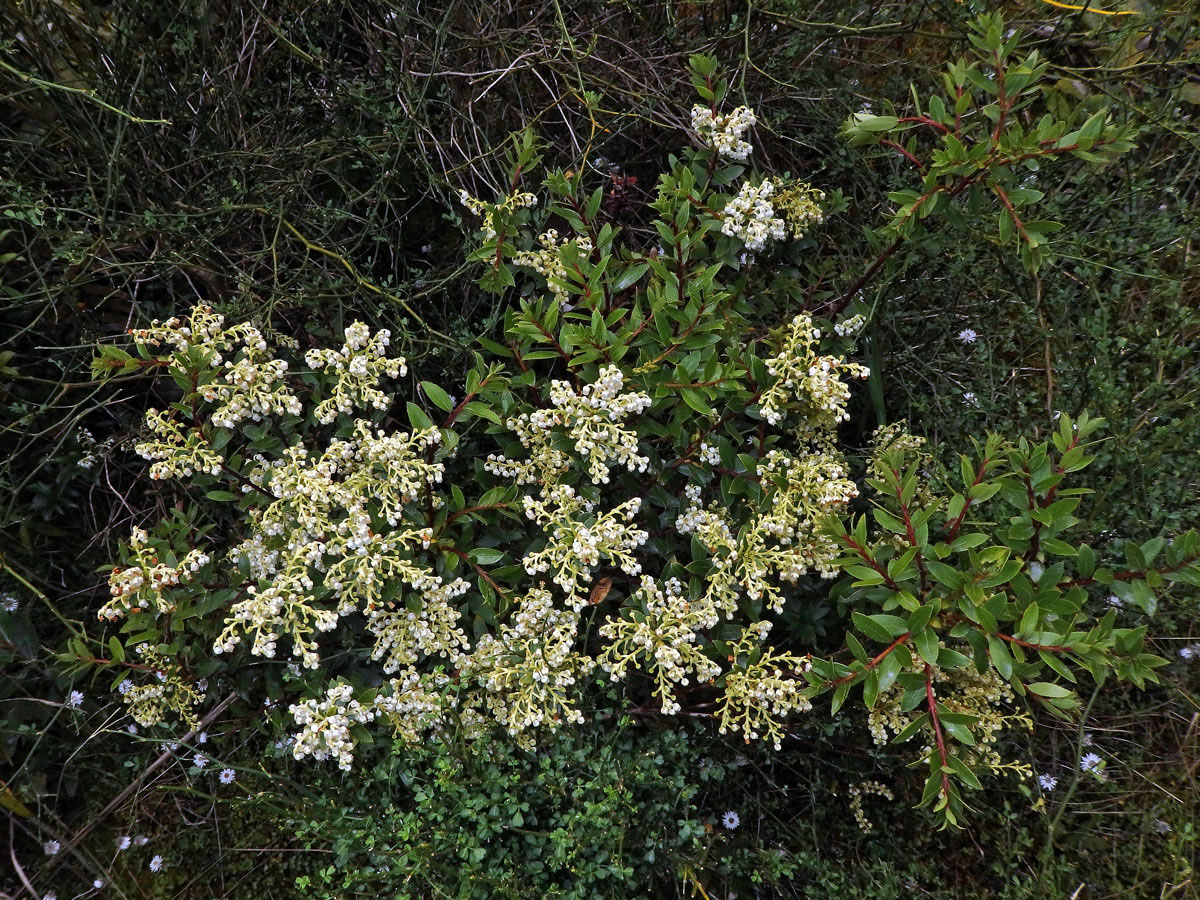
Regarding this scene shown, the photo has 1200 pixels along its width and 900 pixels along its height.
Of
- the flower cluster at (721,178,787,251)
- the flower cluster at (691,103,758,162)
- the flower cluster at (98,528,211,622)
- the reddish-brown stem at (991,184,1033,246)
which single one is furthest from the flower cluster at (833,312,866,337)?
the flower cluster at (98,528,211,622)

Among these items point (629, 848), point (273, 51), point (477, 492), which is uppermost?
point (273, 51)

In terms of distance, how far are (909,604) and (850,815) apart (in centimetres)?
107

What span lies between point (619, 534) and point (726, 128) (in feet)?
3.89

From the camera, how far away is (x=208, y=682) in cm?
230

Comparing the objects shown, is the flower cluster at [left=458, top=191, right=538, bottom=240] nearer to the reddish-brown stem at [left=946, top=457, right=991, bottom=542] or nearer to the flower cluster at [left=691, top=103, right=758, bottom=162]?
the flower cluster at [left=691, top=103, right=758, bottom=162]

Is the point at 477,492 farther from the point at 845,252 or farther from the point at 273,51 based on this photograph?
the point at 273,51

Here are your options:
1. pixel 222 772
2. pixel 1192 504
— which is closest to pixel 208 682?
pixel 222 772

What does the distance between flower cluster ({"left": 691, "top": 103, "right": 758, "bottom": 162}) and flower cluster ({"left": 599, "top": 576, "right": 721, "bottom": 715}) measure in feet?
3.98

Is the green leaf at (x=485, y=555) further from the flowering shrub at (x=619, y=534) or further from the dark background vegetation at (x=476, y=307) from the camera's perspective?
the dark background vegetation at (x=476, y=307)

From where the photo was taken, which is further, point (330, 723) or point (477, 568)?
point (477, 568)

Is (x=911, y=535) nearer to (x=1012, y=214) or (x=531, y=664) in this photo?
(x=1012, y=214)

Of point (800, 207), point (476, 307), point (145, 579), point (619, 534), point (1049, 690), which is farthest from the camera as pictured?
point (476, 307)

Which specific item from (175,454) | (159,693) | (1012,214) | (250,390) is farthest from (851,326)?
(159,693)

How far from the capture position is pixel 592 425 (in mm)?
2020
